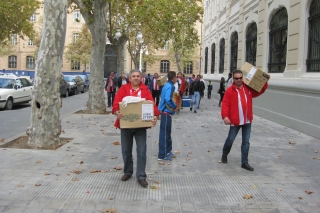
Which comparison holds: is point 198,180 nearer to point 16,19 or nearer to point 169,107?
point 169,107

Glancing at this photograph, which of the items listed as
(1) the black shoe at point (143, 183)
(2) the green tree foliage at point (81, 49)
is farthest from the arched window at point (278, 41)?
(2) the green tree foliage at point (81, 49)

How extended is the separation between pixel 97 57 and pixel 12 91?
201 inches

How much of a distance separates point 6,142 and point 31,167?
7.56ft

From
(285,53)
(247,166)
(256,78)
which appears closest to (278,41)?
(285,53)

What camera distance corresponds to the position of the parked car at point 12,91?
55.6ft

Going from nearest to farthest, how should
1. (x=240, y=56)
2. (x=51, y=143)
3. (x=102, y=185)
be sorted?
(x=102, y=185) < (x=51, y=143) < (x=240, y=56)

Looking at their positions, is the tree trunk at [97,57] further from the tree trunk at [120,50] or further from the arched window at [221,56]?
the arched window at [221,56]

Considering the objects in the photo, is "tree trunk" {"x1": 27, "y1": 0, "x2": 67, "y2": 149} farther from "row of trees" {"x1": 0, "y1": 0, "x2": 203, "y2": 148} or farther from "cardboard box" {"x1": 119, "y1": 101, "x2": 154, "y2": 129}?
"cardboard box" {"x1": 119, "y1": 101, "x2": 154, "y2": 129}

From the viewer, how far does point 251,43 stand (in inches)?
690

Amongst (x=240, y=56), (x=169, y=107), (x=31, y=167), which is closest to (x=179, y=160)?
(x=169, y=107)

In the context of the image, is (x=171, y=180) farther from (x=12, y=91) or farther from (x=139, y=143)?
(x=12, y=91)

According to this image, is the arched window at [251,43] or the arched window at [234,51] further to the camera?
the arched window at [234,51]

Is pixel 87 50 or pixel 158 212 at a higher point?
pixel 87 50

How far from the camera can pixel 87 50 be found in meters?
53.6
